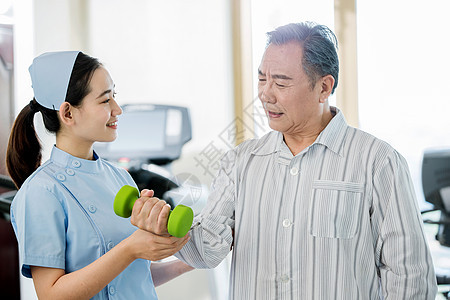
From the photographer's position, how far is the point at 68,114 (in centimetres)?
123

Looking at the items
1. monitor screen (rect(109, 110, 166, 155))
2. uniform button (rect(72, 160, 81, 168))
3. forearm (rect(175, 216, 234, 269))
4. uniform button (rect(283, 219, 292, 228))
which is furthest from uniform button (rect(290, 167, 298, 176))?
monitor screen (rect(109, 110, 166, 155))

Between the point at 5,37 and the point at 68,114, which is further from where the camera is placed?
the point at 5,37

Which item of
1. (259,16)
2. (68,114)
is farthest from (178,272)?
(259,16)

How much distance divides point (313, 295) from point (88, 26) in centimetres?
226

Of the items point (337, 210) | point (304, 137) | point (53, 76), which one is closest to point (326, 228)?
point (337, 210)

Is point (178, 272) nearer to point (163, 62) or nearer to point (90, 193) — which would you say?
point (90, 193)

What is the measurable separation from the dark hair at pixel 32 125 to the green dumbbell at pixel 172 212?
31 cm

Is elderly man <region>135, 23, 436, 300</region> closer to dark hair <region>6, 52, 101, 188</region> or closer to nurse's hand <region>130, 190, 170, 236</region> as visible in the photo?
nurse's hand <region>130, 190, 170, 236</region>

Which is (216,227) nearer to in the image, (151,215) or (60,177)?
(151,215)

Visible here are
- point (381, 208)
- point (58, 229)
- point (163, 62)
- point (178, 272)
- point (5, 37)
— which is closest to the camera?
point (58, 229)

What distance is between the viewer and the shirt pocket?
1224 mm

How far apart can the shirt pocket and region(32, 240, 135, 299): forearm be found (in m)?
0.49

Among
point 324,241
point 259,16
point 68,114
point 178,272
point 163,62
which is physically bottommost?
point 178,272

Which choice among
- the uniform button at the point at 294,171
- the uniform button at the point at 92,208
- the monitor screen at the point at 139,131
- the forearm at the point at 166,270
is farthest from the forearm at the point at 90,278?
the monitor screen at the point at 139,131
